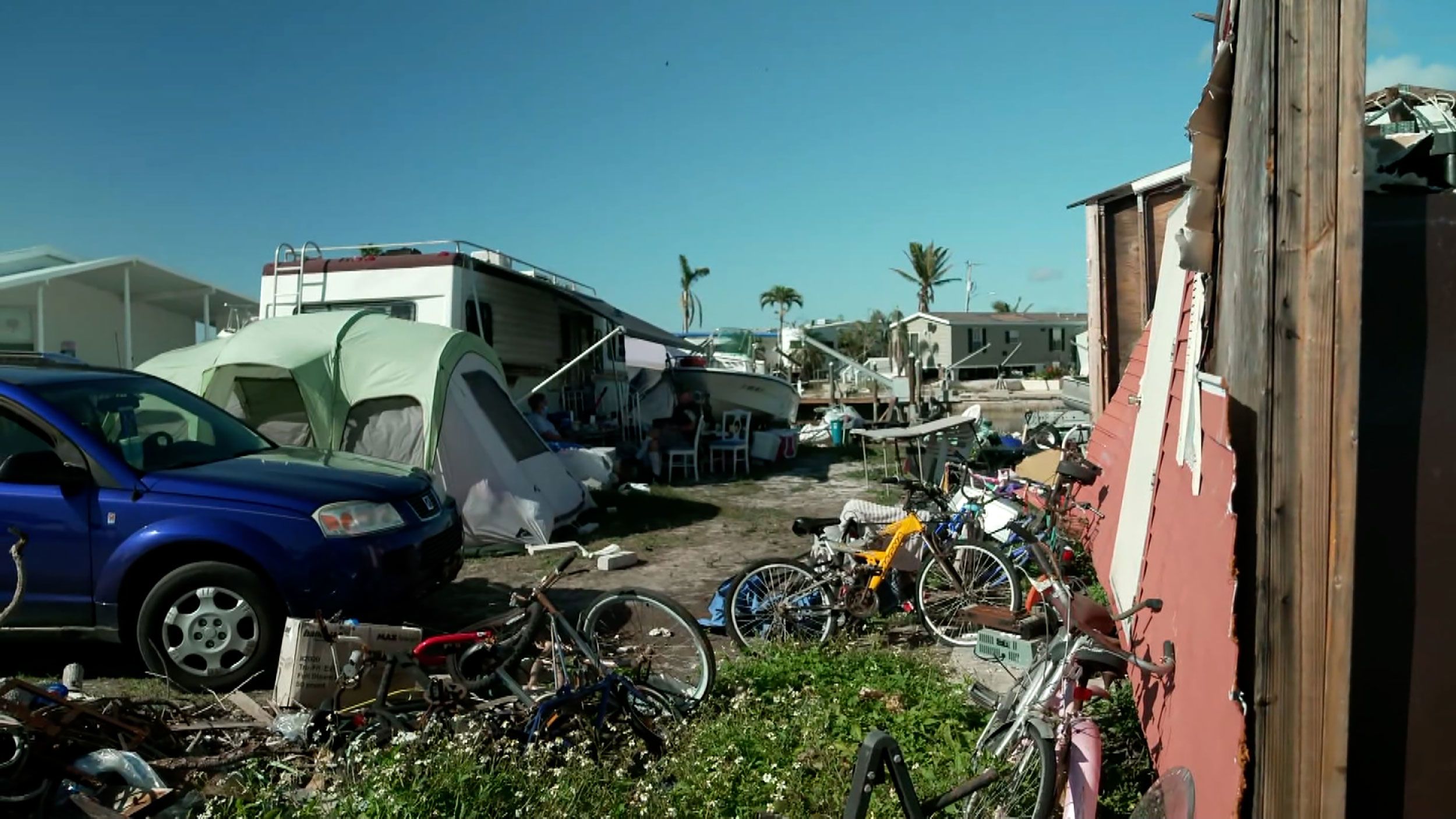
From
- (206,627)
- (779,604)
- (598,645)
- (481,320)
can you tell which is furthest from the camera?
(481,320)

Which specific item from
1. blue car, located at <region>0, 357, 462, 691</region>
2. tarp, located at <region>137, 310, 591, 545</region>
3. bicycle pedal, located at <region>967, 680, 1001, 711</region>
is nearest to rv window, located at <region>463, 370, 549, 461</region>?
tarp, located at <region>137, 310, 591, 545</region>

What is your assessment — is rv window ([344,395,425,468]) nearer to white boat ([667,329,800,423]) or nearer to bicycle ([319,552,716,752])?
bicycle ([319,552,716,752])

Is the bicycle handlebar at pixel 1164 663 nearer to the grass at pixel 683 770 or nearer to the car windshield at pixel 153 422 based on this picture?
the grass at pixel 683 770

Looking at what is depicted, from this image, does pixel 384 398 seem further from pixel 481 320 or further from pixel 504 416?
pixel 481 320

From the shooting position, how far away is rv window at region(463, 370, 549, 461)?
402 inches

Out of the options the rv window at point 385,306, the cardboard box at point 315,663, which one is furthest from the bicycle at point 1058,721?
the rv window at point 385,306

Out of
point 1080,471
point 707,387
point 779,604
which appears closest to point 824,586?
point 779,604

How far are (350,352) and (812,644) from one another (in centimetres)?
622

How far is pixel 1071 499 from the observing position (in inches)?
320

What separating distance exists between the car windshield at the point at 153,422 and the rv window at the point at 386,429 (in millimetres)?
2690

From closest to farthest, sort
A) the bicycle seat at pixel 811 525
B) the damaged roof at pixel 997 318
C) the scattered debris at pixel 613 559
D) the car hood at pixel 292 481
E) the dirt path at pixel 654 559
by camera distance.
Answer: the car hood at pixel 292 481, the dirt path at pixel 654 559, the bicycle seat at pixel 811 525, the scattered debris at pixel 613 559, the damaged roof at pixel 997 318

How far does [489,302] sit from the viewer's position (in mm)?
13609

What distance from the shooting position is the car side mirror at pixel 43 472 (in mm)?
5191

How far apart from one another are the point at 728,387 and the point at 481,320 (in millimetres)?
6064
